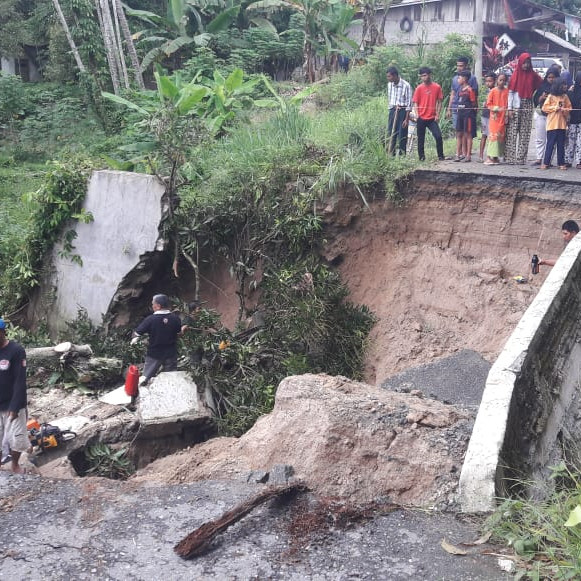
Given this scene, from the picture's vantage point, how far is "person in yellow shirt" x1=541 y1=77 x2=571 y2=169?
10.2 meters

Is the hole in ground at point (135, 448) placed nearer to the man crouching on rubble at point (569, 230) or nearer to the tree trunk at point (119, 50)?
the man crouching on rubble at point (569, 230)

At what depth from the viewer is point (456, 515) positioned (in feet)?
16.2

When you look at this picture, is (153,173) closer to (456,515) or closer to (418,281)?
(418,281)

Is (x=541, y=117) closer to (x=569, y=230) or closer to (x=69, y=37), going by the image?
(x=569, y=230)

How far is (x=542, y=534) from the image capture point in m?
4.30

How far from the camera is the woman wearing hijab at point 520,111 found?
10938mm

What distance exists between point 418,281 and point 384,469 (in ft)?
17.0

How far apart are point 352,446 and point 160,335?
3561 millimetres

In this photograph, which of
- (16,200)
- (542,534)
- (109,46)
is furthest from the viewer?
(109,46)

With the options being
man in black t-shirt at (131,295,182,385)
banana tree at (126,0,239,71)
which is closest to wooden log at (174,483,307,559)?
man in black t-shirt at (131,295,182,385)

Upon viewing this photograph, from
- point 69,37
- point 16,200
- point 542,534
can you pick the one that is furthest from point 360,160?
point 69,37

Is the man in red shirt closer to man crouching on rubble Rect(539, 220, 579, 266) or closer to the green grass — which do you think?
man crouching on rubble Rect(539, 220, 579, 266)

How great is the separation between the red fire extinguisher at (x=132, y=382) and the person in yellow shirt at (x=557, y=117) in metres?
6.33

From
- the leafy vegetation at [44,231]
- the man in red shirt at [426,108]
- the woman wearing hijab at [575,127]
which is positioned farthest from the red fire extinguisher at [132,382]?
the woman wearing hijab at [575,127]
